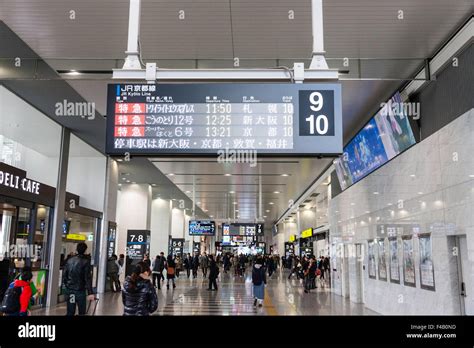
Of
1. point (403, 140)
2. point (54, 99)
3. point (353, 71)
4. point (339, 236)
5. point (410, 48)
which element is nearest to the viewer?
point (410, 48)

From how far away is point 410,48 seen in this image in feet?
25.5

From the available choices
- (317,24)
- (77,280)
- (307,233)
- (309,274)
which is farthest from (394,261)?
(307,233)

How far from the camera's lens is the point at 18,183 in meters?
11.3

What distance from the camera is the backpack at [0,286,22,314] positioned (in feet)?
19.1

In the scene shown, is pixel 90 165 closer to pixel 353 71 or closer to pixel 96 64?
pixel 96 64

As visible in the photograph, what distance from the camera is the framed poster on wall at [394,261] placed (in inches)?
410

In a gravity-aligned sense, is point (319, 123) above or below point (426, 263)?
above

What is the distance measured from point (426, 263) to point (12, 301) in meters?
7.38

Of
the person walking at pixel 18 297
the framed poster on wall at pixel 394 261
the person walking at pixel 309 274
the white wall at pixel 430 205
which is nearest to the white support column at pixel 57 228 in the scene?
the person walking at pixel 18 297

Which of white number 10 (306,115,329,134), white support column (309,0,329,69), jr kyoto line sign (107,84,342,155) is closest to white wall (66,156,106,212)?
jr kyoto line sign (107,84,342,155)

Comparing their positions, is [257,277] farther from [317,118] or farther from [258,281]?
[317,118]

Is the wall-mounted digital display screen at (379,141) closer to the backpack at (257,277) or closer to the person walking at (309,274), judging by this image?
the backpack at (257,277)

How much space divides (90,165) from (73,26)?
11155mm

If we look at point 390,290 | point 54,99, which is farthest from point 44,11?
point 390,290
